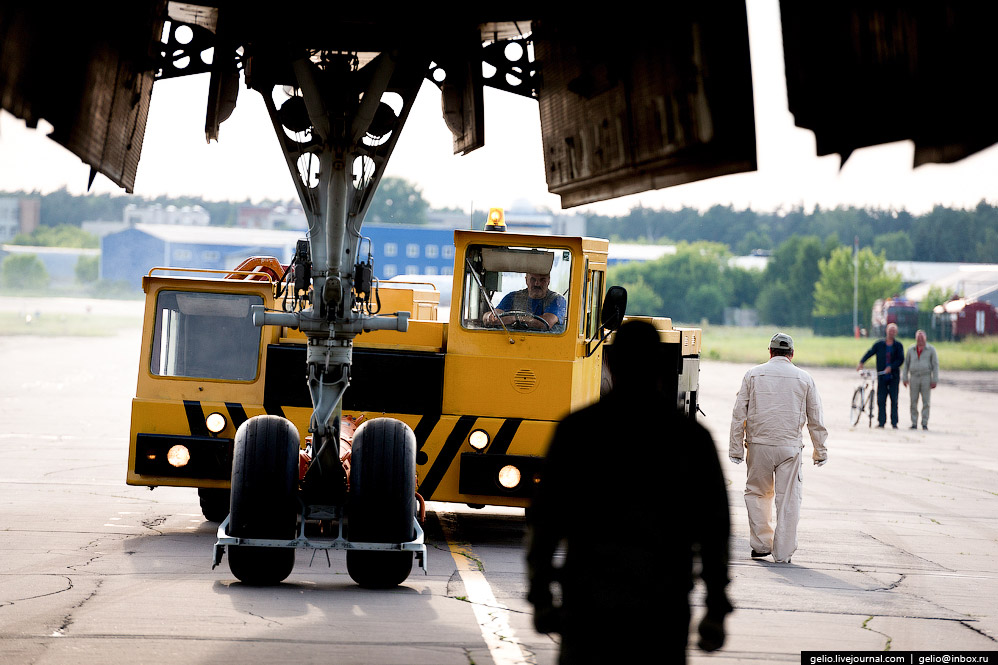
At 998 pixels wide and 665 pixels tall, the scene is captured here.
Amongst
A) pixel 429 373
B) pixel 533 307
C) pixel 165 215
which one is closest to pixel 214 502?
pixel 429 373

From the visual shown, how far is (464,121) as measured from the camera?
33.1 ft

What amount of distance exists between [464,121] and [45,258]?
300 feet

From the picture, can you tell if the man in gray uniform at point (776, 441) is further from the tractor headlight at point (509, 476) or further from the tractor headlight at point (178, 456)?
the tractor headlight at point (178, 456)

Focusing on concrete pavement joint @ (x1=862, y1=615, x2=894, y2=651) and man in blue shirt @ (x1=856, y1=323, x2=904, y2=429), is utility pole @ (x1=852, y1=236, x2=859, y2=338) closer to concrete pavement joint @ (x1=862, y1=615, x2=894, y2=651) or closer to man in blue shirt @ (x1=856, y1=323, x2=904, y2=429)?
man in blue shirt @ (x1=856, y1=323, x2=904, y2=429)

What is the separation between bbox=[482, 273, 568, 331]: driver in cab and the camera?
35.8ft

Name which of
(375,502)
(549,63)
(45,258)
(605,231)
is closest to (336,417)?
(375,502)

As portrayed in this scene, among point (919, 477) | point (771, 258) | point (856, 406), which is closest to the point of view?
A: point (919, 477)

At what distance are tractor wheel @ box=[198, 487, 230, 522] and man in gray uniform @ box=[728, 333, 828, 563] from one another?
4.90m

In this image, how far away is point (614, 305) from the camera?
33.2ft

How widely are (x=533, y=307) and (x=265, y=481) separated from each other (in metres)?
3.55

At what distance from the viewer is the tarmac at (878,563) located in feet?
25.9

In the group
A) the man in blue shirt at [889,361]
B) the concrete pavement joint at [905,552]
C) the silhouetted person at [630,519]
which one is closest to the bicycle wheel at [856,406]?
the man in blue shirt at [889,361]

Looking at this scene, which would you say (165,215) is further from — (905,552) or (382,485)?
(382,485)

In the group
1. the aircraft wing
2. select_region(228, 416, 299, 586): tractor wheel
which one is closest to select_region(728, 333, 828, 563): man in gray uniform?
the aircraft wing
